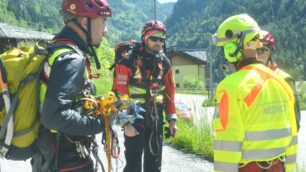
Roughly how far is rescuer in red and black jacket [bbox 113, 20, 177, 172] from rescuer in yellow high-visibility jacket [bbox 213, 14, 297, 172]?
2.10m

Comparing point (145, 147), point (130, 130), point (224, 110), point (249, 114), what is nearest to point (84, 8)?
point (224, 110)

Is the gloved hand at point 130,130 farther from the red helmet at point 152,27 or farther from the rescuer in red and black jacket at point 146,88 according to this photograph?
the red helmet at point 152,27

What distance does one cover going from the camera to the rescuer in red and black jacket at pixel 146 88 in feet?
16.7

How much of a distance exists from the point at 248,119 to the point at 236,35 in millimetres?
619

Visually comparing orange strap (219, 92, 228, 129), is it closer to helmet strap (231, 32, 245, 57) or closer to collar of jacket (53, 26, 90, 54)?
helmet strap (231, 32, 245, 57)

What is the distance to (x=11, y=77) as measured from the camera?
286 centimetres

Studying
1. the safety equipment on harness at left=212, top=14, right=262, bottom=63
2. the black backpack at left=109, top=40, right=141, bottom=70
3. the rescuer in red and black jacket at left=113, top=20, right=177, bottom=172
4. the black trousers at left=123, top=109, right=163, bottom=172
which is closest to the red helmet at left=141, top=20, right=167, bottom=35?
the rescuer in red and black jacket at left=113, top=20, right=177, bottom=172

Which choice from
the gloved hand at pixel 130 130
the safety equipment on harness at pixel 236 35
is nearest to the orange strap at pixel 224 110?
the safety equipment on harness at pixel 236 35

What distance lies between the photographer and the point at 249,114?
295 centimetres

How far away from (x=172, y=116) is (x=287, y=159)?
2.36 meters

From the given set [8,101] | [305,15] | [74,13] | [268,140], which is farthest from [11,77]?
[305,15]

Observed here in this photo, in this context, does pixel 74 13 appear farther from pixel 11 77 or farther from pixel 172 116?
pixel 172 116

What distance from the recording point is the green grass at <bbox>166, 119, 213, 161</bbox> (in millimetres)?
8320

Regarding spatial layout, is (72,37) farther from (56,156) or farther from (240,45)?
(240,45)
